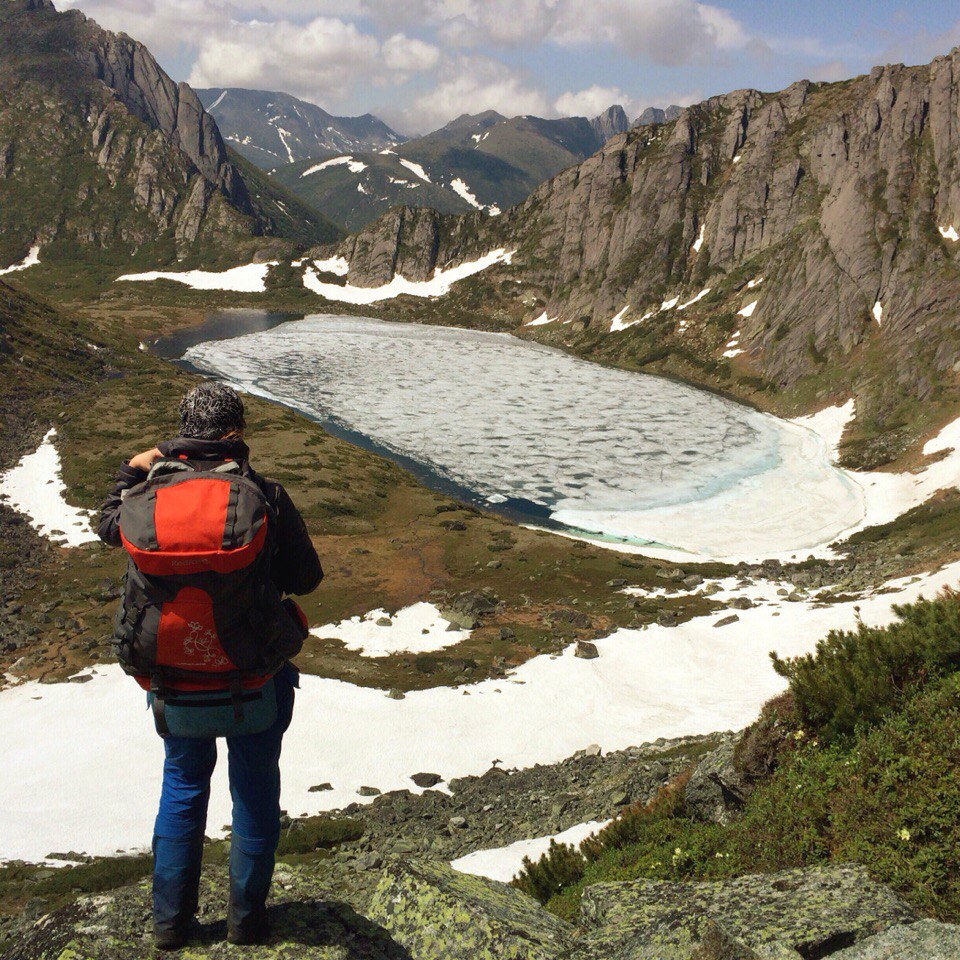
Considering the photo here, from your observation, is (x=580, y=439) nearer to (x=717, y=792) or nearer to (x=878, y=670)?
(x=717, y=792)

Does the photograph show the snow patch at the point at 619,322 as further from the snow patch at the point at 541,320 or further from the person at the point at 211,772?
the person at the point at 211,772

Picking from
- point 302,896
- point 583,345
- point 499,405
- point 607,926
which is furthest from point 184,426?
point 583,345

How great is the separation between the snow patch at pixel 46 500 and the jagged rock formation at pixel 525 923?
49548mm

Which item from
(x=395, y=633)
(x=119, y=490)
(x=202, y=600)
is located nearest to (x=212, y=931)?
(x=202, y=600)

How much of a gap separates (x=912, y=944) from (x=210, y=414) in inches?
259

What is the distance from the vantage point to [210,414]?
5277 millimetres

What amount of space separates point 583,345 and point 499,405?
211 feet

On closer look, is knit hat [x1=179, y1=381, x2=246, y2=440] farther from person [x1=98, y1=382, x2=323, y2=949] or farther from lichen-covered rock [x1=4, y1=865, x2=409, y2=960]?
lichen-covered rock [x1=4, y1=865, x2=409, y2=960]

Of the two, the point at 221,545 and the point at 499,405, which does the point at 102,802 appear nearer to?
the point at 221,545

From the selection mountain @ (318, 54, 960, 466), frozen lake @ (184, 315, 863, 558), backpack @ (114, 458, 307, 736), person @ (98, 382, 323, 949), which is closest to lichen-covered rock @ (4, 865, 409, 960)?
person @ (98, 382, 323, 949)

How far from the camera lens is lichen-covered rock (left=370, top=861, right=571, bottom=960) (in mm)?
6004

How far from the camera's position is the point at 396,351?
14238cm

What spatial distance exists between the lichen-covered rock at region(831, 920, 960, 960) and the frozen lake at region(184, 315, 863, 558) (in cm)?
4944

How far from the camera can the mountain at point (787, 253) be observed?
91.9 meters
